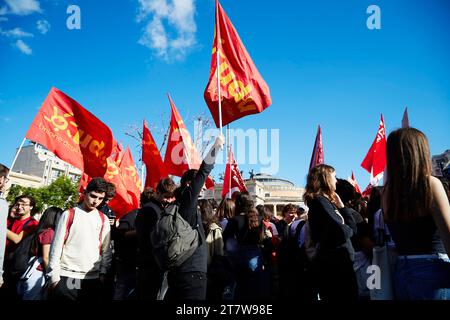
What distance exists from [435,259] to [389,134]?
2.70 ft

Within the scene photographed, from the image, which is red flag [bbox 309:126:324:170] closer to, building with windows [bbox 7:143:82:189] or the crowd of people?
the crowd of people

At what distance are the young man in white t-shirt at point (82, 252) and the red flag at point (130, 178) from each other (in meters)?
4.34

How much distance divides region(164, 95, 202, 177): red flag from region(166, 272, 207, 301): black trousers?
4922mm

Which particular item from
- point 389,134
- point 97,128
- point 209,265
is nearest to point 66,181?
point 97,128

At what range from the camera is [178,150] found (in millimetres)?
7816

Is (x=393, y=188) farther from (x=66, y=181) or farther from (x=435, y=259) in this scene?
(x=66, y=181)

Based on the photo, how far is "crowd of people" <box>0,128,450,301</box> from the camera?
6.26 feet

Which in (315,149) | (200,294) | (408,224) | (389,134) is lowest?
(200,294)

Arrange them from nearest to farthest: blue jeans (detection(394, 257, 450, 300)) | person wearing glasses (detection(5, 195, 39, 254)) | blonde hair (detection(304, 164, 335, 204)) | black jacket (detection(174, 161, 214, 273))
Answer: blue jeans (detection(394, 257, 450, 300))
black jacket (detection(174, 161, 214, 273))
blonde hair (detection(304, 164, 335, 204))
person wearing glasses (detection(5, 195, 39, 254))

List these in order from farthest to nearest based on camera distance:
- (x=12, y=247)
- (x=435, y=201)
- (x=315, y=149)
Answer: (x=315, y=149) → (x=12, y=247) → (x=435, y=201)

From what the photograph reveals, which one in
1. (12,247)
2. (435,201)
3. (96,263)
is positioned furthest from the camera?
(12,247)

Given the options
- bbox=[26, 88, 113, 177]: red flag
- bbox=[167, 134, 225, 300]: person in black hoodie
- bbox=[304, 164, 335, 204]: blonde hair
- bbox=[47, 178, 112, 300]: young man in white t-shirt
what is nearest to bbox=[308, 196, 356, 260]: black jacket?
bbox=[304, 164, 335, 204]: blonde hair

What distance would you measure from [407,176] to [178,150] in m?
6.29

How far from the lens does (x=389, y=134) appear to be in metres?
2.17
